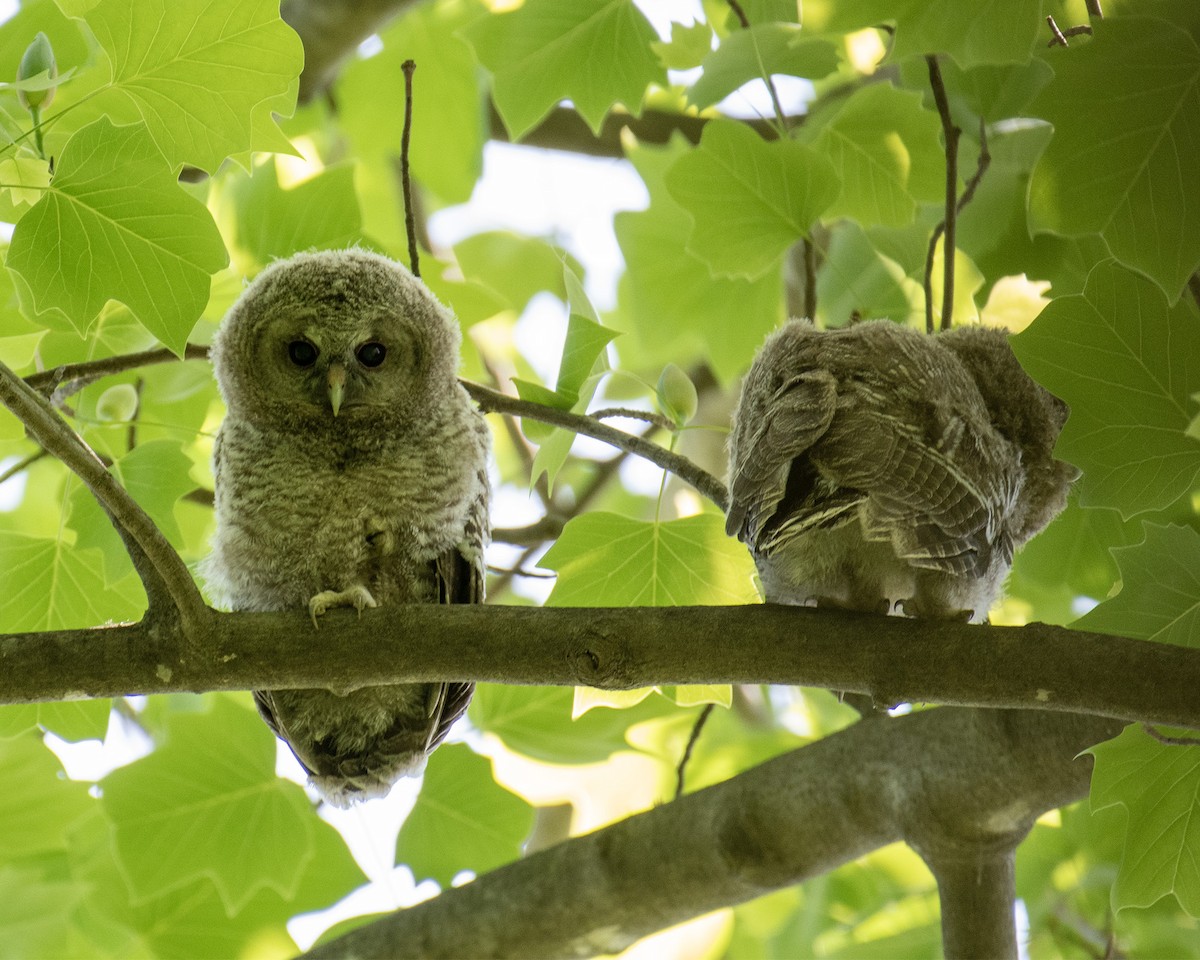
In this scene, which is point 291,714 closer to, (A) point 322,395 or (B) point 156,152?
(A) point 322,395

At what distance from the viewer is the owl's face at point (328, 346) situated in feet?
6.81

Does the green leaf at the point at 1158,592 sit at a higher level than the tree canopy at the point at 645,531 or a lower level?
lower

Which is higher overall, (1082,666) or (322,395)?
(322,395)

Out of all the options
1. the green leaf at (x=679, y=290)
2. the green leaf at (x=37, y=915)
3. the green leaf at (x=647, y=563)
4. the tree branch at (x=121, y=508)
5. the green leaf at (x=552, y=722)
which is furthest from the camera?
the green leaf at (x=679, y=290)

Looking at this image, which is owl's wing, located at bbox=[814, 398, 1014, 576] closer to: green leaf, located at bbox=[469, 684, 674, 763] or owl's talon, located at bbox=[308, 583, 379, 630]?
owl's talon, located at bbox=[308, 583, 379, 630]

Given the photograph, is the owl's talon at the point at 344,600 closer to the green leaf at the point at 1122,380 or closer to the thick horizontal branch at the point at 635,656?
the thick horizontal branch at the point at 635,656

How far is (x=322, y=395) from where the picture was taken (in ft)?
6.79

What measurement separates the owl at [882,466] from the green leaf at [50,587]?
1.19 meters

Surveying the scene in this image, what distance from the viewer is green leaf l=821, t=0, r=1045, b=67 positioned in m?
1.42

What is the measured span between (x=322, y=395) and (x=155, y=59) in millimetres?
626

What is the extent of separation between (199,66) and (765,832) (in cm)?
151

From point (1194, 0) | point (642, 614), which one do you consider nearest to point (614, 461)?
point (642, 614)

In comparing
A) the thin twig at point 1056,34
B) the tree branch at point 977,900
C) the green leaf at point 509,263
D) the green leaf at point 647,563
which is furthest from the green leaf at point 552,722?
the green leaf at point 509,263

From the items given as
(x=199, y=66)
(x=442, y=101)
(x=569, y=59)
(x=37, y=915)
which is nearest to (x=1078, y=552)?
(x=569, y=59)
